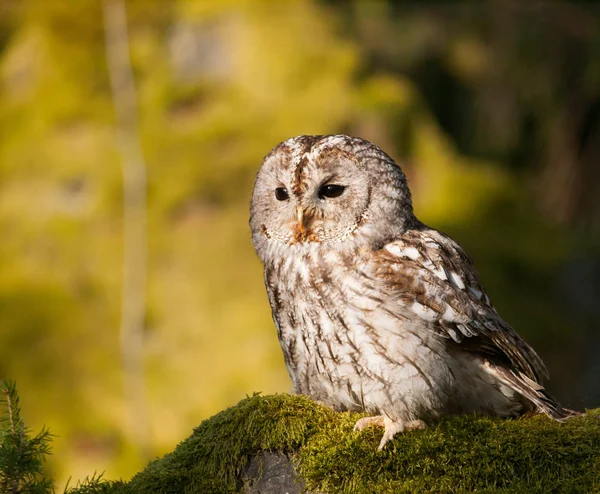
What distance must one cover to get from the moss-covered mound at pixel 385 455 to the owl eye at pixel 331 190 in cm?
67

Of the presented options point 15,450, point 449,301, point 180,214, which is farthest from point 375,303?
point 180,214

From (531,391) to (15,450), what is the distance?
1.47 meters

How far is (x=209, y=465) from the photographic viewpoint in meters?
2.04

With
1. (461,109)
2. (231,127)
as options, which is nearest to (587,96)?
(461,109)

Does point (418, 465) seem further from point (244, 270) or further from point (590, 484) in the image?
point (244, 270)

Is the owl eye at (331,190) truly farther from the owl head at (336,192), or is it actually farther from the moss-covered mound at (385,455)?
the moss-covered mound at (385,455)

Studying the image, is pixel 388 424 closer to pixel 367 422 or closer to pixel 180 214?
pixel 367 422

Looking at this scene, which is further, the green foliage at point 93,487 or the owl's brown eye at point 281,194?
the owl's brown eye at point 281,194

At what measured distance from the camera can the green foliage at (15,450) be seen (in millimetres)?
1772

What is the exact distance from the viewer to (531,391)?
7.09 ft

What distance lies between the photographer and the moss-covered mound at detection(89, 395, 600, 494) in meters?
1.93

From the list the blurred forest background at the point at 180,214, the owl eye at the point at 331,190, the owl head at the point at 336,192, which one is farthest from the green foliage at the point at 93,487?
the blurred forest background at the point at 180,214

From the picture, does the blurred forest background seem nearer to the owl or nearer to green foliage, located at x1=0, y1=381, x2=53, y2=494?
the owl

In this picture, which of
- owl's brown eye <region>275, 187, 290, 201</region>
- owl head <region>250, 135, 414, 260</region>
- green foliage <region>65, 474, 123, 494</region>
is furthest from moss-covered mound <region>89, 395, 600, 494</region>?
owl's brown eye <region>275, 187, 290, 201</region>
